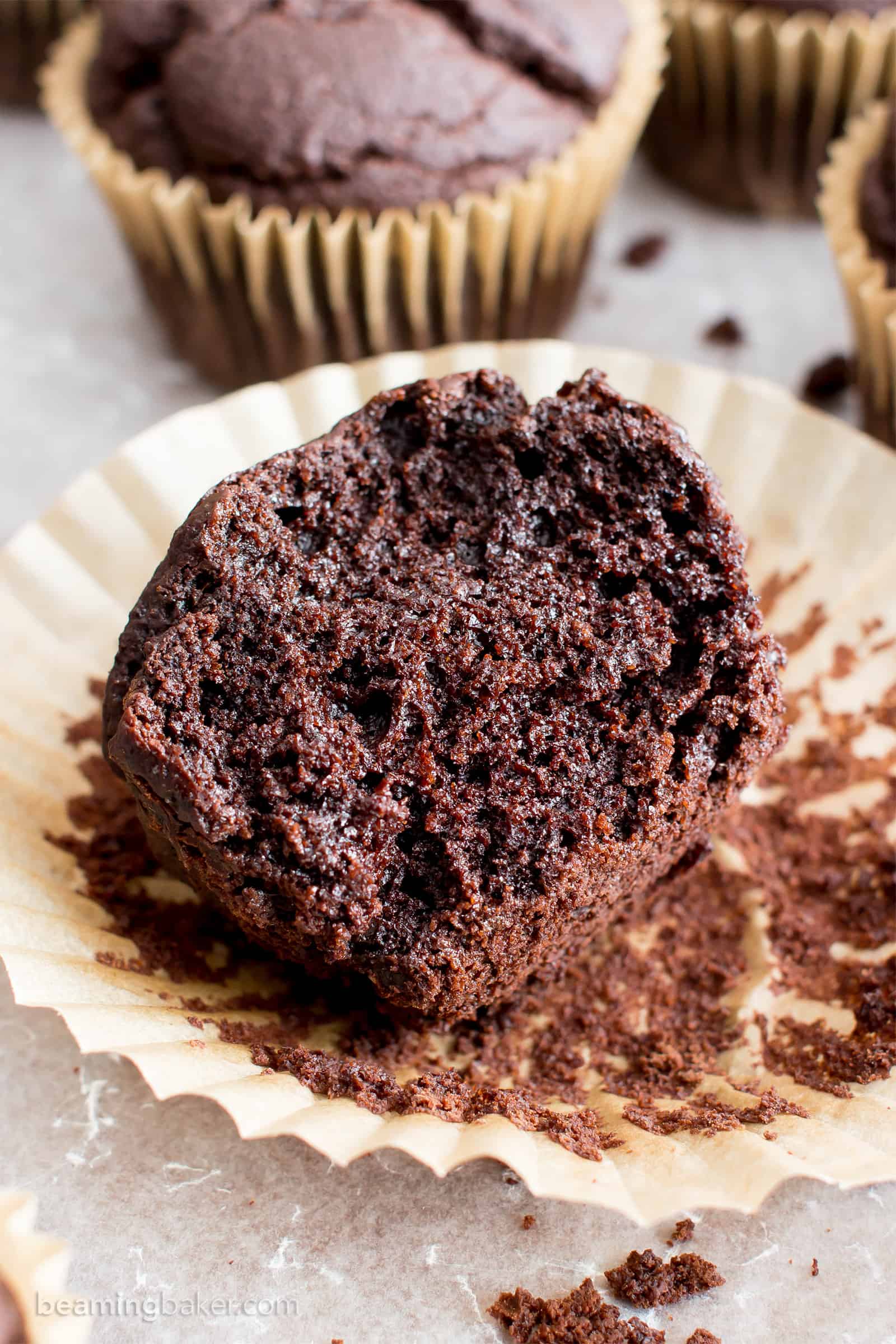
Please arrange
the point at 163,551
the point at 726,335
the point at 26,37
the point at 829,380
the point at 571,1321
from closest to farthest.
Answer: the point at 571,1321 < the point at 163,551 < the point at 829,380 < the point at 726,335 < the point at 26,37

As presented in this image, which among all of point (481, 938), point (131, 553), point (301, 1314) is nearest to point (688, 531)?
point (481, 938)

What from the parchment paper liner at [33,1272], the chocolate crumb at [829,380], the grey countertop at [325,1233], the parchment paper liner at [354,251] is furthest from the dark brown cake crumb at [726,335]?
the parchment paper liner at [33,1272]

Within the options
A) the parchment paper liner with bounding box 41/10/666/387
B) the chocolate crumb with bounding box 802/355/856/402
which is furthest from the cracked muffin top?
the chocolate crumb with bounding box 802/355/856/402

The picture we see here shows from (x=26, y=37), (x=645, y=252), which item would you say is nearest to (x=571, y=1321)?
(x=645, y=252)

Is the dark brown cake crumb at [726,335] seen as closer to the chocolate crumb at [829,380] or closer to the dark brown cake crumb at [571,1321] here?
the chocolate crumb at [829,380]

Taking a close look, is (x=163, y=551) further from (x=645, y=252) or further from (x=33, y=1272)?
(x=645, y=252)
